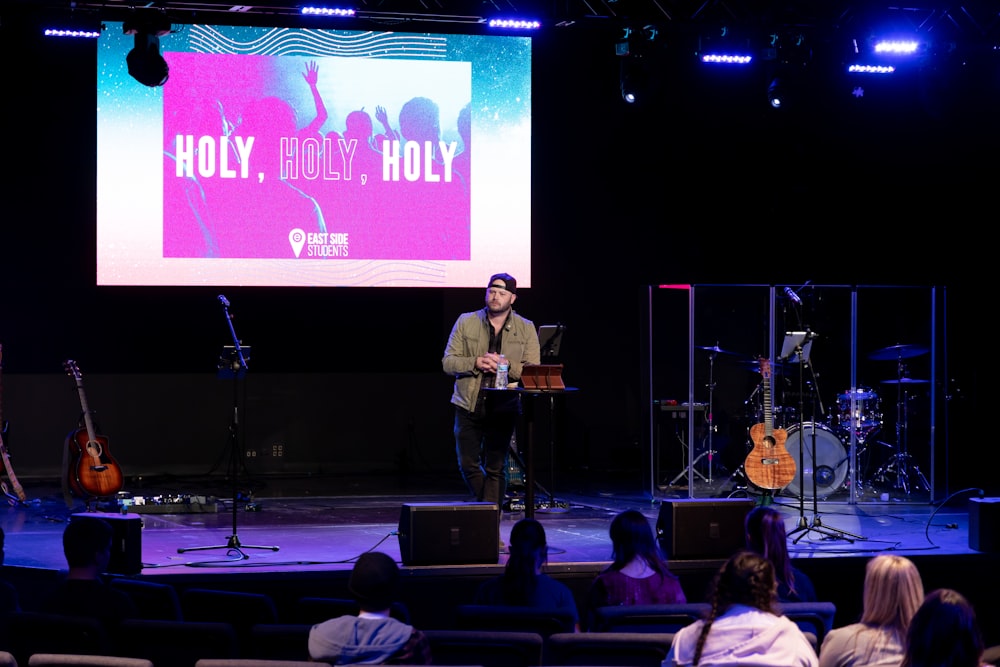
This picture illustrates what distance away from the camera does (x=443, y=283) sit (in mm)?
11086

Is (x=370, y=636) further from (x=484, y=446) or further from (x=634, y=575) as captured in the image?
(x=484, y=446)

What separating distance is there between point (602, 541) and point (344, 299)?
5.43 metres

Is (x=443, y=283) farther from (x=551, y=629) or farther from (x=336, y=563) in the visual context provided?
(x=551, y=629)

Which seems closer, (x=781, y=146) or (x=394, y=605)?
(x=394, y=605)

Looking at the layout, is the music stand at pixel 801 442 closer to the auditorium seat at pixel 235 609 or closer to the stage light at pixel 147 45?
the auditorium seat at pixel 235 609

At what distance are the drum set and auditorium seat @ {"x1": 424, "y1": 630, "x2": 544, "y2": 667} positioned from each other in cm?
634

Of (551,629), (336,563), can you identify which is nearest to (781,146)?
(336,563)

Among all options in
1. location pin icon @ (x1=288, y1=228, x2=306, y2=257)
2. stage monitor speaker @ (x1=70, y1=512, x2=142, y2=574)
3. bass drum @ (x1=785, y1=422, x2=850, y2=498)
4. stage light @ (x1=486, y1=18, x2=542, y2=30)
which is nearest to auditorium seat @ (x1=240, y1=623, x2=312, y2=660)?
stage monitor speaker @ (x1=70, y1=512, x2=142, y2=574)

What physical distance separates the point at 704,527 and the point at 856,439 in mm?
3839

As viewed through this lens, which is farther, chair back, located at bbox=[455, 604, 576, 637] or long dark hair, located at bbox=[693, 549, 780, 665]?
chair back, located at bbox=[455, 604, 576, 637]

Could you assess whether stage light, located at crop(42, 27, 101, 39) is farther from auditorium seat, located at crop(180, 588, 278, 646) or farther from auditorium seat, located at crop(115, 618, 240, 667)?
auditorium seat, located at crop(115, 618, 240, 667)

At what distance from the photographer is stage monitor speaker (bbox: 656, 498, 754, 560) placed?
6910 millimetres

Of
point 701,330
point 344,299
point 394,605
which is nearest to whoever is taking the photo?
point 394,605

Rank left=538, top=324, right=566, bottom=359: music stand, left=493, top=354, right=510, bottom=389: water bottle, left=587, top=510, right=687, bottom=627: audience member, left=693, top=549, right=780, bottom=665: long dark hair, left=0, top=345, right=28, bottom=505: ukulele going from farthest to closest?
left=0, top=345, right=28, bottom=505: ukulele, left=538, top=324, right=566, bottom=359: music stand, left=493, top=354, right=510, bottom=389: water bottle, left=587, top=510, right=687, bottom=627: audience member, left=693, top=549, right=780, bottom=665: long dark hair
